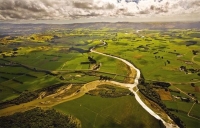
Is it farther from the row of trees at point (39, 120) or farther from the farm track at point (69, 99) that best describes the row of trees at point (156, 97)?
the row of trees at point (39, 120)

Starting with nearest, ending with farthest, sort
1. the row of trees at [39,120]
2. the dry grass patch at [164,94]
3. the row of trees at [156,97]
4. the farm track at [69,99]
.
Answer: the row of trees at [39,120] → the row of trees at [156,97] → the farm track at [69,99] → the dry grass patch at [164,94]

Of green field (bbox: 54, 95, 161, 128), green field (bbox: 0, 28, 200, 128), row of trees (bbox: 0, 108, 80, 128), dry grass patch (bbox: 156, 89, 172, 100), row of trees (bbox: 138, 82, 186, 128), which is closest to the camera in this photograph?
row of trees (bbox: 0, 108, 80, 128)

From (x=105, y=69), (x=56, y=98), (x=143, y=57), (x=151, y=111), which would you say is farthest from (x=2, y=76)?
(x=143, y=57)

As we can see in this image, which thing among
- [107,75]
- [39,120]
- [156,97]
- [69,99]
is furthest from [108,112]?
[107,75]

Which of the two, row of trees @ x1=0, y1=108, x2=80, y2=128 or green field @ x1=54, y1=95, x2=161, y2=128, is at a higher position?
green field @ x1=54, y1=95, x2=161, y2=128

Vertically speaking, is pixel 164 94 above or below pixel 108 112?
above

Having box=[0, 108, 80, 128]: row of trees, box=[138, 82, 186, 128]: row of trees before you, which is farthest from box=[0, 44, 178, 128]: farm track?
box=[0, 108, 80, 128]: row of trees

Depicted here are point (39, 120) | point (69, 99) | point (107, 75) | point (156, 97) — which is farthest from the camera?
point (107, 75)

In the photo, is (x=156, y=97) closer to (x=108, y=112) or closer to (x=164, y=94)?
(x=164, y=94)

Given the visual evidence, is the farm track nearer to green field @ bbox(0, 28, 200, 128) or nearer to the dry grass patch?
green field @ bbox(0, 28, 200, 128)

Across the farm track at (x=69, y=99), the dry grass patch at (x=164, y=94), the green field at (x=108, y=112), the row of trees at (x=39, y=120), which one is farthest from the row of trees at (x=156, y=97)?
the row of trees at (x=39, y=120)

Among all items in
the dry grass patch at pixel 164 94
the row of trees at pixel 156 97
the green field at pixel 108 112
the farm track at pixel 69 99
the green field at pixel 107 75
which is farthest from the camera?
the dry grass patch at pixel 164 94
